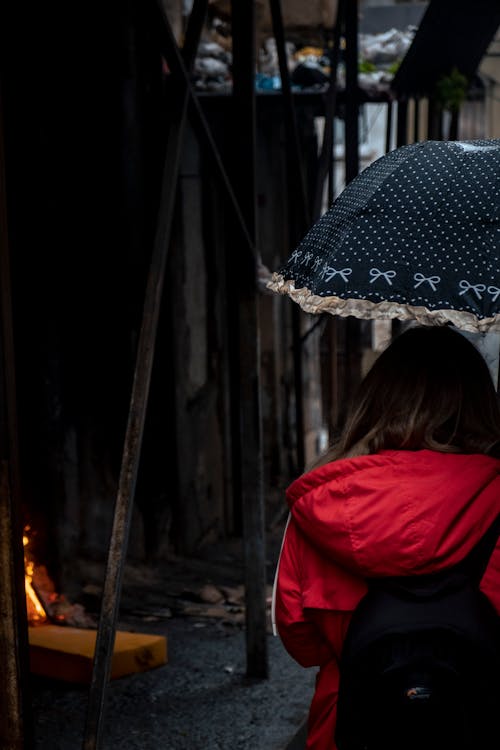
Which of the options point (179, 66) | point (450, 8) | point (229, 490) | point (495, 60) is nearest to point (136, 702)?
point (179, 66)

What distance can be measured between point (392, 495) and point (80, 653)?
337cm

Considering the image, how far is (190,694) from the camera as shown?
5504mm

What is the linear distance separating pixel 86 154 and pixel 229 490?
11.0 feet

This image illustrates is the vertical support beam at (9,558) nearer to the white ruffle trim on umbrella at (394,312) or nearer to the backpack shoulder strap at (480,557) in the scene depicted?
the white ruffle trim on umbrella at (394,312)

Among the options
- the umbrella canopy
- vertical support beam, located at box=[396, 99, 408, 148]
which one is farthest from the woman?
vertical support beam, located at box=[396, 99, 408, 148]

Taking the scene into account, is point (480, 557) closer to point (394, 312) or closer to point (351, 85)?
point (394, 312)

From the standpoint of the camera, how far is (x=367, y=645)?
240 cm

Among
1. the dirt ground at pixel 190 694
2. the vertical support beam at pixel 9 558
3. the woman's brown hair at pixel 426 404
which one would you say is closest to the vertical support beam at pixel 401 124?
the dirt ground at pixel 190 694

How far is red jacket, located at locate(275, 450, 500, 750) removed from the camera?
2.38m

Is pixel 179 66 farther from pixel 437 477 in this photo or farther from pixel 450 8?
pixel 450 8

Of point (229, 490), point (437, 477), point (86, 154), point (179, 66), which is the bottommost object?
point (229, 490)

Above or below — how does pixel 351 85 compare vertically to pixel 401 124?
above

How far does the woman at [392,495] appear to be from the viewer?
239 cm

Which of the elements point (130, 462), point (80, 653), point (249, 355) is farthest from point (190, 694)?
point (130, 462)
